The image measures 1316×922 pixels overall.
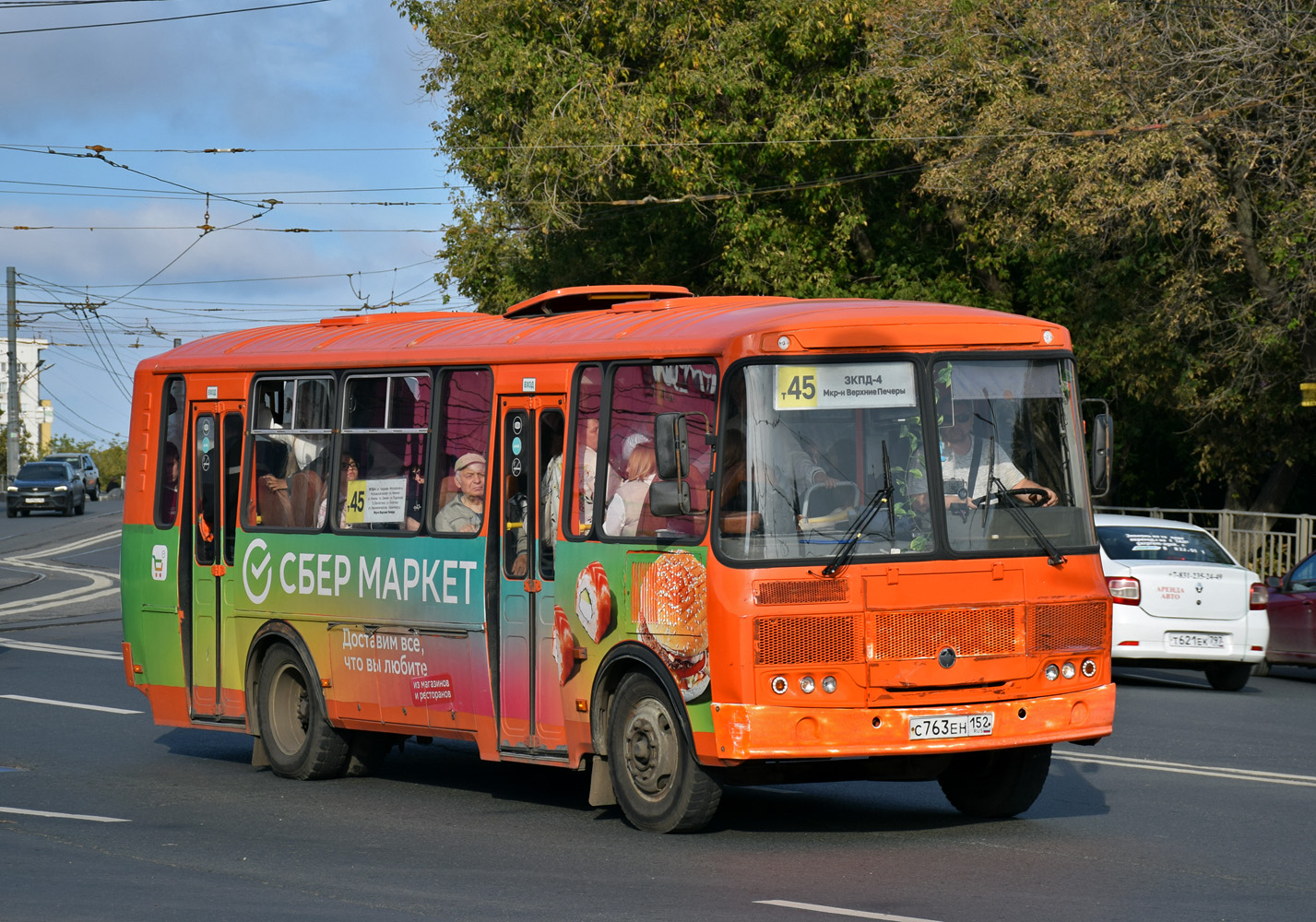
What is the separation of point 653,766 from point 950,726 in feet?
4.78

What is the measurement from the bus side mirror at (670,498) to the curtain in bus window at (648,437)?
7 cm

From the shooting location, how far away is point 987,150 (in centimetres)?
2614

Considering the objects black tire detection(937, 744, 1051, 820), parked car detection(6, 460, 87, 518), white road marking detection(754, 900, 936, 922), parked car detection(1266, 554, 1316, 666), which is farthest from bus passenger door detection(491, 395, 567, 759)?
parked car detection(6, 460, 87, 518)

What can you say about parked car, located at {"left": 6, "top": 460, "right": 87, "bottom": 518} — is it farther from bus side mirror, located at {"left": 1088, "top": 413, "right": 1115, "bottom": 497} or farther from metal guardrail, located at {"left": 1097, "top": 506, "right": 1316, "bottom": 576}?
bus side mirror, located at {"left": 1088, "top": 413, "right": 1115, "bottom": 497}

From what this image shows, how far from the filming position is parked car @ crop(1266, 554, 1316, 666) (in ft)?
60.2

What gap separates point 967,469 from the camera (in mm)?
8953

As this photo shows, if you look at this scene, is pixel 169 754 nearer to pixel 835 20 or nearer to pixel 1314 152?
pixel 1314 152

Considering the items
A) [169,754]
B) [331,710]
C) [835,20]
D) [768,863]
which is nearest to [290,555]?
[331,710]

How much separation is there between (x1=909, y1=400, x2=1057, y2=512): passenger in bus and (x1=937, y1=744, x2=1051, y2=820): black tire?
140cm

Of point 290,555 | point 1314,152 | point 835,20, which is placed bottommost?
point 290,555

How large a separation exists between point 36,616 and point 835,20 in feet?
50.5

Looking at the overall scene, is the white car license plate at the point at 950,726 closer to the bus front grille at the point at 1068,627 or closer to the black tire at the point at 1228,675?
the bus front grille at the point at 1068,627

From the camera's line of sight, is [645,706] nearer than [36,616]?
Yes

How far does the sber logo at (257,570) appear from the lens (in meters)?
11.7
